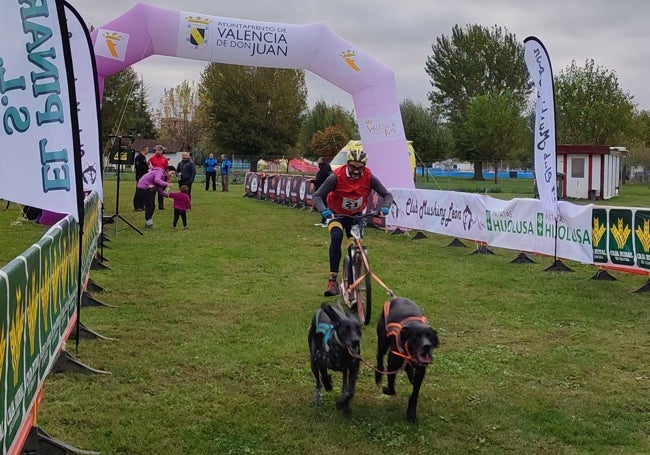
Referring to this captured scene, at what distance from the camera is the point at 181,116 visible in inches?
3219

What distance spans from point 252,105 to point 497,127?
20.0 meters

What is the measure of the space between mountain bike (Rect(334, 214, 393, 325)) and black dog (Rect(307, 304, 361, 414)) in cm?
245

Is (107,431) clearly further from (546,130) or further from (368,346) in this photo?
(546,130)

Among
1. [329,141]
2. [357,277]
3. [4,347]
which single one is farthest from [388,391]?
[329,141]

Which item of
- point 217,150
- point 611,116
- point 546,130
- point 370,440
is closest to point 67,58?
point 370,440

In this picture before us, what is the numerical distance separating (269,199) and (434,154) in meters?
31.6

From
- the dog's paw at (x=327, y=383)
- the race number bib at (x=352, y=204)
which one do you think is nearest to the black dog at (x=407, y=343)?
the dog's paw at (x=327, y=383)

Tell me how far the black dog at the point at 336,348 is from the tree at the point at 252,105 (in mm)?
52934

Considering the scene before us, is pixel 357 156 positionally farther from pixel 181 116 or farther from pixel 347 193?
pixel 181 116

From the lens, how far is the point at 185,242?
46.5ft

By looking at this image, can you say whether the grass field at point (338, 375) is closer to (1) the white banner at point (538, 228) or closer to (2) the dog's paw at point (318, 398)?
(2) the dog's paw at point (318, 398)

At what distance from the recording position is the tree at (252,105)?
5631 centimetres

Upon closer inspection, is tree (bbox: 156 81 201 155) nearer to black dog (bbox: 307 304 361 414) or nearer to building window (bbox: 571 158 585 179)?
building window (bbox: 571 158 585 179)

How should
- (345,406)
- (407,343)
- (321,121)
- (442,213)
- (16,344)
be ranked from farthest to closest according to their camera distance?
1. (321,121)
2. (442,213)
3. (345,406)
4. (407,343)
5. (16,344)
